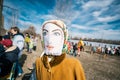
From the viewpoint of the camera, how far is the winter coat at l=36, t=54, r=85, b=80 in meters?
1.23

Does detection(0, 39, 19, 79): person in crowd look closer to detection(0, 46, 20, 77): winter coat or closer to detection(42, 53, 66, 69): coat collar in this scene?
detection(0, 46, 20, 77): winter coat

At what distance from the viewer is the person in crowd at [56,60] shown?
124 centimetres

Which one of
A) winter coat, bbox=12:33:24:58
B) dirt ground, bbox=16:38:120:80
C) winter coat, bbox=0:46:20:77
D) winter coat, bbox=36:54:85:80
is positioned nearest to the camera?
winter coat, bbox=36:54:85:80

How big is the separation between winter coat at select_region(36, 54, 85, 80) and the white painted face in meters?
0.07

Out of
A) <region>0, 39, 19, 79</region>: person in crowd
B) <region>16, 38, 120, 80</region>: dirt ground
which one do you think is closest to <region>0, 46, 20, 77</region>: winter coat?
<region>0, 39, 19, 79</region>: person in crowd

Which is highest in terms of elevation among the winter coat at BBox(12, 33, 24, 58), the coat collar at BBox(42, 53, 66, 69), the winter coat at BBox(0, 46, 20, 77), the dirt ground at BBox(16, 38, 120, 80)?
the winter coat at BBox(12, 33, 24, 58)

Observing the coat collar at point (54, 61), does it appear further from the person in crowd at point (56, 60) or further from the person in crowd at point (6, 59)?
the person in crowd at point (6, 59)

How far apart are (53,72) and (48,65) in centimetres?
8

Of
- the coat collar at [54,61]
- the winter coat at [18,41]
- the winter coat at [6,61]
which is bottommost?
the winter coat at [6,61]

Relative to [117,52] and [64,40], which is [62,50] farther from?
[117,52]

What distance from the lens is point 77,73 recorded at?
1.21 m

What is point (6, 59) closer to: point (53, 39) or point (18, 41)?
point (18, 41)

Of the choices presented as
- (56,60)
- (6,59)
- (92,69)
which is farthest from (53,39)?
(92,69)

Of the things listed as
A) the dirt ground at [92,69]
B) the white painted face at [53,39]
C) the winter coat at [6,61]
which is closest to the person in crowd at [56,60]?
the white painted face at [53,39]
